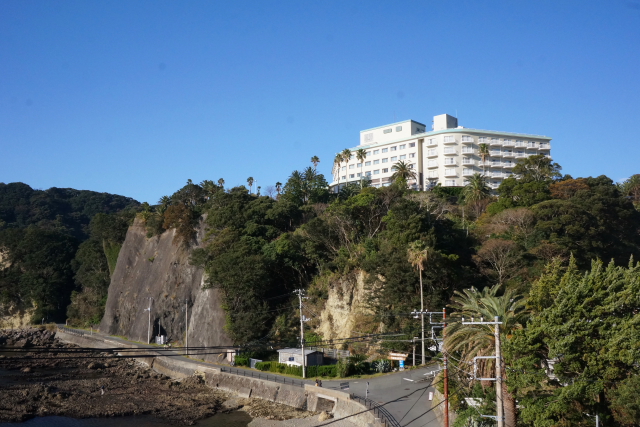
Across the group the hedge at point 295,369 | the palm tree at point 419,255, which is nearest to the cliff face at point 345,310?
the hedge at point 295,369

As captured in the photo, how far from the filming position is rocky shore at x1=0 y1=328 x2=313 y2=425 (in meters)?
38.2

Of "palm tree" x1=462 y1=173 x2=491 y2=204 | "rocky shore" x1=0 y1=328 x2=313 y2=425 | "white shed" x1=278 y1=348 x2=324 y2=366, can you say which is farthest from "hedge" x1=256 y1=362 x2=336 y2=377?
"palm tree" x1=462 y1=173 x2=491 y2=204

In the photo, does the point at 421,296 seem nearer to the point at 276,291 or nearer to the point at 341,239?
the point at 341,239

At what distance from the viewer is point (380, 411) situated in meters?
28.8

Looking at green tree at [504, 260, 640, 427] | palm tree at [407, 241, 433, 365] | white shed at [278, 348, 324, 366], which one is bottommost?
white shed at [278, 348, 324, 366]

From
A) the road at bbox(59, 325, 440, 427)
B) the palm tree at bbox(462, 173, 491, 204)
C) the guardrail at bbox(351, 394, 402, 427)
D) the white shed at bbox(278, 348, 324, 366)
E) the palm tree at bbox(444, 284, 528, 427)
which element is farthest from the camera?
the palm tree at bbox(462, 173, 491, 204)

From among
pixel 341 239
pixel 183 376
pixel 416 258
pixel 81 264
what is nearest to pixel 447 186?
pixel 341 239

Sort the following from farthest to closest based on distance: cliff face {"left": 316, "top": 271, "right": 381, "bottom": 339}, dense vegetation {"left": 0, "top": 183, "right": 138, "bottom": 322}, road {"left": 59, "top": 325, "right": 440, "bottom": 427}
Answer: dense vegetation {"left": 0, "top": 183, "right": 138, "bottom": 322}
cliff face {"left": 316, "top": 271, "right": 381, "bottom": 339}
road {"left": 59, "top": 325, "right": 440, "bottom": 427}

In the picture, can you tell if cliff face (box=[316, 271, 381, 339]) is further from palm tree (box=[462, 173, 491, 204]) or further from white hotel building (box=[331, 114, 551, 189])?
white hotel building (box=[331, 114, 551, 189])

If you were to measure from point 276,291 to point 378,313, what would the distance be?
17.3m

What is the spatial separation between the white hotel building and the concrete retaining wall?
41706 millimetres

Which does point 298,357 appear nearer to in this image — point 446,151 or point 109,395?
point 109,395

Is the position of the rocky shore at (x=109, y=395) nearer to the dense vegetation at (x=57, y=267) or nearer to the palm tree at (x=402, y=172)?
the dense vegetation at (x=57, y=267)

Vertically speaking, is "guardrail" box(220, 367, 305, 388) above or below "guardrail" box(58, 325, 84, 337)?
above
